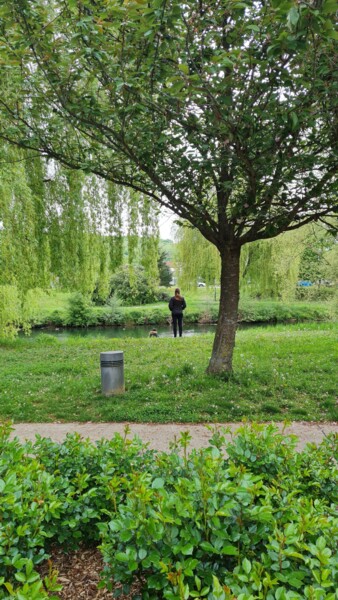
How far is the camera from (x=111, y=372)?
6477mm

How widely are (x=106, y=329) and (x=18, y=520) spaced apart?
24135 mm

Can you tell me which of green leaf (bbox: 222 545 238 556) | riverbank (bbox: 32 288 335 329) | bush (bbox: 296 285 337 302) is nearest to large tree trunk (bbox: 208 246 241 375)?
green leaf (bbox: 222 545 238 556)

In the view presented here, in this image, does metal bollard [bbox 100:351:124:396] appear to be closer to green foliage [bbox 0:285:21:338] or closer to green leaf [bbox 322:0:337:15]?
green foliage [bbox 0:285:21:338]

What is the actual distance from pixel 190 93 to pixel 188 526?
3771 millimetres

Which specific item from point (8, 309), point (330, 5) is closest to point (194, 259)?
point (8, 309)

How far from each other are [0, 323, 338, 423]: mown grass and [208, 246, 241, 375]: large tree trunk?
368 millimetres

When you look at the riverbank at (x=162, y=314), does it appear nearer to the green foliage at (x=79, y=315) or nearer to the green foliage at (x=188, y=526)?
the green foliage at (x=79, y=315)

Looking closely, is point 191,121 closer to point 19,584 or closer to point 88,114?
point 88,114

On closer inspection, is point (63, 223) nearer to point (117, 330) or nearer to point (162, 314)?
point (117, 330)

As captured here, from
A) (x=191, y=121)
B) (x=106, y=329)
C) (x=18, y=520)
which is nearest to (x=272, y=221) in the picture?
(x=191, y=121)

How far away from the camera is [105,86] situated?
15.1 feet

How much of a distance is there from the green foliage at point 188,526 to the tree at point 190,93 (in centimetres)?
270

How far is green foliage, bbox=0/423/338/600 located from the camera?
1.55 meters

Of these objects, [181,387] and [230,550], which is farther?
[181,387]
